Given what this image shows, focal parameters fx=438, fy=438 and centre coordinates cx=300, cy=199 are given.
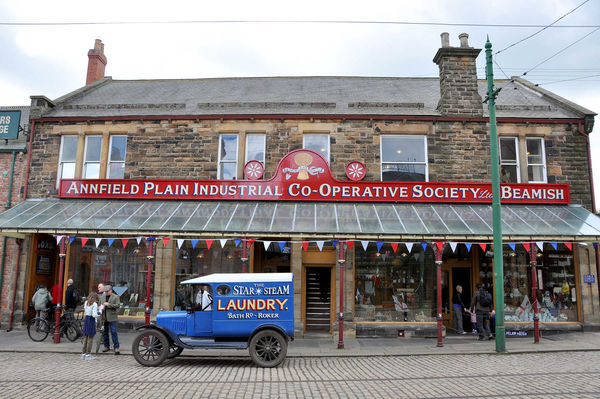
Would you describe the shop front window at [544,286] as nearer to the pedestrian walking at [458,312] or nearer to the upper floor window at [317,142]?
the pedestrian walking at [458,312]

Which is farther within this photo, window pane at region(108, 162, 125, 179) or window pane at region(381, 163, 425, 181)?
window pane at region(108, 162, 125, 179)

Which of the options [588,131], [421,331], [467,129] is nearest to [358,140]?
[467,129]

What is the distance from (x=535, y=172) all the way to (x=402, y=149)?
188 inches

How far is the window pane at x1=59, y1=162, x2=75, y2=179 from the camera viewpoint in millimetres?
16125

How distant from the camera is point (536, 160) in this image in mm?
15570

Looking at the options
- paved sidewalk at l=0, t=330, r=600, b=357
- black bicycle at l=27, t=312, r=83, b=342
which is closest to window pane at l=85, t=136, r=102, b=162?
black bicycle at l=27, t=312, r=83, b=342

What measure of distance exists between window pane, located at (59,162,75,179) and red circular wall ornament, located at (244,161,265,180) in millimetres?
6571

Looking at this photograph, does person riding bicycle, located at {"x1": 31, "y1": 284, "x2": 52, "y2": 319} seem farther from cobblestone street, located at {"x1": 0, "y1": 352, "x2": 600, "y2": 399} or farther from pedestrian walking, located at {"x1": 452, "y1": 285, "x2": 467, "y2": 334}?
pedestrian walking, located at {"x1": 452, "y1": 285, "x2": 467, "y2": 334}

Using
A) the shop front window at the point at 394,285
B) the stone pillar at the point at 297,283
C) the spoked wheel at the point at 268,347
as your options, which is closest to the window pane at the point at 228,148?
the stone pillar at the point at 297,283

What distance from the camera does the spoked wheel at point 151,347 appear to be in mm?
9602

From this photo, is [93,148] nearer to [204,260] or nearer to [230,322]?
[204,260]

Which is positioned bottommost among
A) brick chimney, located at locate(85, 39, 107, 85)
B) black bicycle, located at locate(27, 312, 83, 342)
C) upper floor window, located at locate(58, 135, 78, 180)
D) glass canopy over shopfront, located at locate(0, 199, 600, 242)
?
black bicycle, located at locate(27, 312, 83, 342)

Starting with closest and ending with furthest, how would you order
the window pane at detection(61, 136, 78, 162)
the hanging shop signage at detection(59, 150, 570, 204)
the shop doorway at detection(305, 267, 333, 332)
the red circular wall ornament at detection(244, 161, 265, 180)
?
the hanging shop signage at detection(59, 150, 570, 204)
the shop doorway at detection(305, 267, 333, 332)
the red circular wall ornament at detection(244, 161, 265, 180)
the window pane at detection(61, 136, 78, 162)

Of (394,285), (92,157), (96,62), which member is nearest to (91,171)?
(92,157)
